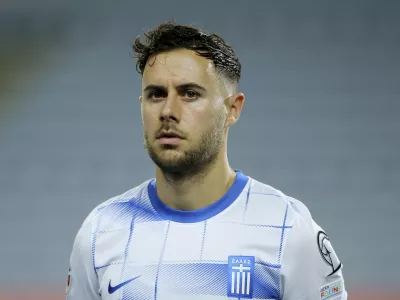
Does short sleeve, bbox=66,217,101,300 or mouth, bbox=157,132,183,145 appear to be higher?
mouth, bbox=157,132,183,145

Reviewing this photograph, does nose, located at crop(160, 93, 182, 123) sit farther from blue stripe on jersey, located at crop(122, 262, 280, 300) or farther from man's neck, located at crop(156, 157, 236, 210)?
blue stripe on jersey, located at crop(122, 262, 280, 300)

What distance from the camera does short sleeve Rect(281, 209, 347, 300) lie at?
1.86 m

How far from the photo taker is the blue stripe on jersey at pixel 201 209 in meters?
1.95

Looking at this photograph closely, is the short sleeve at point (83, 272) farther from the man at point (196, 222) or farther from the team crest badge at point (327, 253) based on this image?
the team crest badge at point (327, 253)

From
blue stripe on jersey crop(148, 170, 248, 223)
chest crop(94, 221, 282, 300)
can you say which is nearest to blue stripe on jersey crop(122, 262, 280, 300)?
chest crop(94, 221, 282, 300)

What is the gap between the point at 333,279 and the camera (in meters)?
1.95

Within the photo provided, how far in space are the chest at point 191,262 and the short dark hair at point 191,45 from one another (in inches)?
15.6

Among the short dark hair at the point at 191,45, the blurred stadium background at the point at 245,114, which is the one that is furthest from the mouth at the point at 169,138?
the blurred stadium background at the point at 245,114

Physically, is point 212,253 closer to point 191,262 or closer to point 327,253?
point 191,262

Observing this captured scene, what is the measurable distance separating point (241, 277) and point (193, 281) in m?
0.12

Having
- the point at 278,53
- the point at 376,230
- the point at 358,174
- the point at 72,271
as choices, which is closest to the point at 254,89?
the point at 278,53

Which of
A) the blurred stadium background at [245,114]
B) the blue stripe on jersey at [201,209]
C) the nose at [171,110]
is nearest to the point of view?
the nose at [171,110]

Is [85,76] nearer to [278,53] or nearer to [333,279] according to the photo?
[278,53]

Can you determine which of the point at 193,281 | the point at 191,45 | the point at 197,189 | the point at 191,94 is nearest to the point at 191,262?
the point at 193,281
